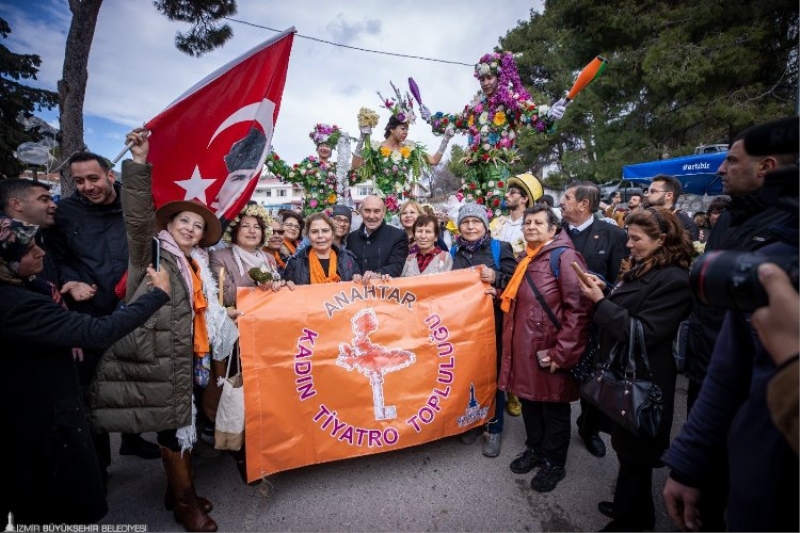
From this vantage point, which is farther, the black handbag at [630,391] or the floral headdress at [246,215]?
the floral headdress at [246,215]

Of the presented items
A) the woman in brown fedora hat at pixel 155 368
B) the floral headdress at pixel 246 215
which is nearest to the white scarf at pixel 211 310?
the woman in brown fedora hat at pixel 155 368

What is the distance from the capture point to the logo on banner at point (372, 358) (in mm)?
2969

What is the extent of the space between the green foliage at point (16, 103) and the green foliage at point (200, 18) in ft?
25.8

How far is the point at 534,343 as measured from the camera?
2.85m

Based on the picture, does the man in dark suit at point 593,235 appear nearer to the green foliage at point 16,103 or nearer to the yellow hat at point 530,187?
the yellow hat at point 530,187

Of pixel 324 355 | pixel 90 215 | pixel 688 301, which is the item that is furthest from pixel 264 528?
pixel 688 301

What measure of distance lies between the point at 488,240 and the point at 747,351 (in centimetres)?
240

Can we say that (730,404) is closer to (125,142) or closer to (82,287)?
(125,142)

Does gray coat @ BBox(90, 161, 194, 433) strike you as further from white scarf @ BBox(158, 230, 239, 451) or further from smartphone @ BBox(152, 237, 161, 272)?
white scarf @ BBox(158, 230, 239, 451)

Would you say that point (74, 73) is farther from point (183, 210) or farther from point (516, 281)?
point (516, 281)

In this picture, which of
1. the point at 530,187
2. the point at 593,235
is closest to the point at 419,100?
the point at 530,187

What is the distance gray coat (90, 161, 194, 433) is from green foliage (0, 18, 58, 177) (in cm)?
1466

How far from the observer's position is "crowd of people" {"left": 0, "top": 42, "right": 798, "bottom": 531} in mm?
1313

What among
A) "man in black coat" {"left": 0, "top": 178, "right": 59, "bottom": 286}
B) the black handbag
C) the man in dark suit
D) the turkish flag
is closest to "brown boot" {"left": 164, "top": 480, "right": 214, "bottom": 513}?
"man in black coat" {"left": 0, "top": 178, "right": 59, "bottom": 286}
